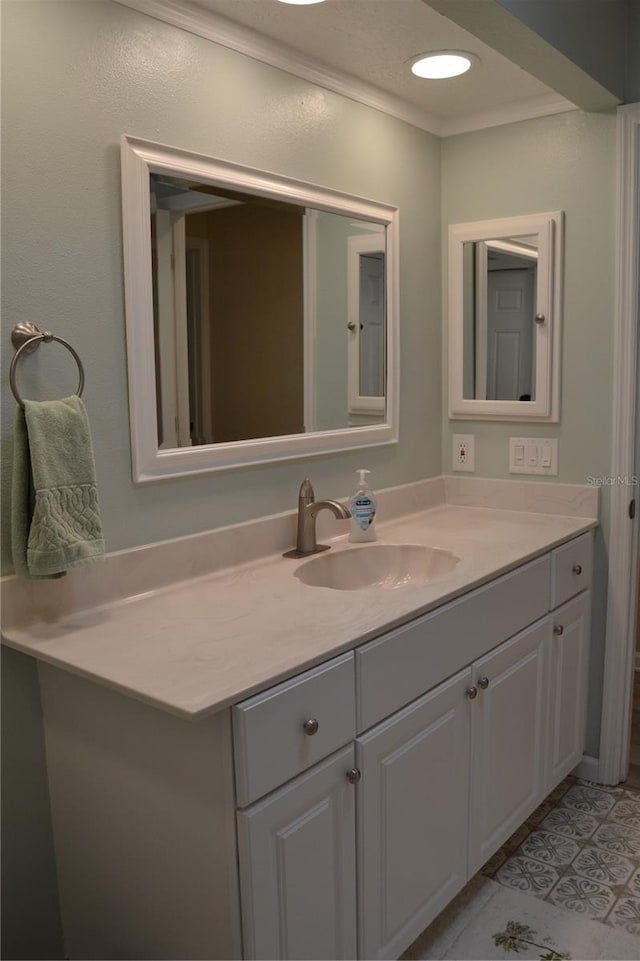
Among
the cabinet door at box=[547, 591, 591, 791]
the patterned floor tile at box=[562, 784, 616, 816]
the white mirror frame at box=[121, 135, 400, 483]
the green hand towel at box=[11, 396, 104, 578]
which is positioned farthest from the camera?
the patterned floor tile at box=[562, 784, 616, 816]

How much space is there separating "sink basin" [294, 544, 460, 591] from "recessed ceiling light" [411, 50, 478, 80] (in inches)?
51.4

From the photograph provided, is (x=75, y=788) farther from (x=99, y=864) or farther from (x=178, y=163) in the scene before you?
(x=178, y=163)

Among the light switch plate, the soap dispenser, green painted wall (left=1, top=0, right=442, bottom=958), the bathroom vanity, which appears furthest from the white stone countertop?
the light switch plate

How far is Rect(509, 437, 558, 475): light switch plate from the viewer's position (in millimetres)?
2604

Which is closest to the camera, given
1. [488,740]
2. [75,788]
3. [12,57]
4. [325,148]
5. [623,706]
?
[12,57]

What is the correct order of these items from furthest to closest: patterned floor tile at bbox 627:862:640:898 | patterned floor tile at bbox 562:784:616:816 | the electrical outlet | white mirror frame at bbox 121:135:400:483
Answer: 1. the electrical outlet
2. patterned floor tile at bbox 562:784:616:816
3. patterned floor tile at bbox 627:862:640:898
4. white mirror frame at bbox 121:135:400:483

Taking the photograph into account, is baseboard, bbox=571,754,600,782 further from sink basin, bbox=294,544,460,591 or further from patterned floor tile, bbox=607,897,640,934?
sink basin, bbox=294,544,460,591

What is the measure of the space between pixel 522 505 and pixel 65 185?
1.74 m

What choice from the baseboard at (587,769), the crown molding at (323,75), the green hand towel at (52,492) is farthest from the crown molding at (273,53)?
the baseboard at (587,769)

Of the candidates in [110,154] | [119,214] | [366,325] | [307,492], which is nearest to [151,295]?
[119,214]

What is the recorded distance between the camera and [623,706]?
2.58 meters

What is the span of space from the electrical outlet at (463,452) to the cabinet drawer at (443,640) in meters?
0.61

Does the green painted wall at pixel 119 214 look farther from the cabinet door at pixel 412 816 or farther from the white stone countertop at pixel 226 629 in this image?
the cabinet door at pixel 412 816

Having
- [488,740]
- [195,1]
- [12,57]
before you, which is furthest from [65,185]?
[488,740]
